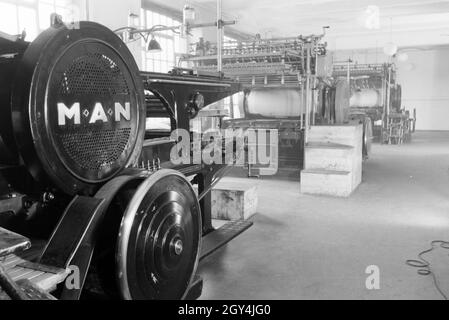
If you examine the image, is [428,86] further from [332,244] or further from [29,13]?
[332,244]

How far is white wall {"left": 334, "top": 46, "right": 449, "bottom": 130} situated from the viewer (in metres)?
18.8

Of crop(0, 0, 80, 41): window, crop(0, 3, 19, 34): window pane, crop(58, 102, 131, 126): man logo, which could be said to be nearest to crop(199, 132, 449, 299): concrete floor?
crop(58, 102, 131, 126): man logo

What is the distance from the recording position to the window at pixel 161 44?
10.0m

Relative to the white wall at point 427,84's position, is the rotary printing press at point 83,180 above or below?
below

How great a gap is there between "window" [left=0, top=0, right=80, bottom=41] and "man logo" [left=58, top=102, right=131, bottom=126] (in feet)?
16.6

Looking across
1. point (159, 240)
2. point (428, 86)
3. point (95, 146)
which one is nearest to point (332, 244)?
point (159, 240)

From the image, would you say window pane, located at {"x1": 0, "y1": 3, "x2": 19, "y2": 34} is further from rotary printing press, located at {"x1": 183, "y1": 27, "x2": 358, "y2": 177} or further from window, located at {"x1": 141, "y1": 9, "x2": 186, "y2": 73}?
window, located at {"x1": 141, "y1": 9, "x2": 186, "y2": 73}

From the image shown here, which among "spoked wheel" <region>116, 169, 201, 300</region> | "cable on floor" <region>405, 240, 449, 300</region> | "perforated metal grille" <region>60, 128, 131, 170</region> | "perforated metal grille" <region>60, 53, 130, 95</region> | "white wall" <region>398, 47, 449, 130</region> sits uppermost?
"white wall" <region>398, 47, 449, 130</region>

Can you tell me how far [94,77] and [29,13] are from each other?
6.15 m

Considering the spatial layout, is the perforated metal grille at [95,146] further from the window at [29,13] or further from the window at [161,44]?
the window at [161,44]

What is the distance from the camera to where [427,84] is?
19.1 m

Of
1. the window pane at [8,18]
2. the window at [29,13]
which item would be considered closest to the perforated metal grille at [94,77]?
the window at [29,13]

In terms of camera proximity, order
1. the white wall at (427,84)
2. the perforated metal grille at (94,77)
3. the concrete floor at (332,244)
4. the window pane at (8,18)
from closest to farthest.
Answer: the perforated metal grille at (94,77) → the concrete floor at (332,244) → the window pane at (8,18) → the white wall at (427,84)

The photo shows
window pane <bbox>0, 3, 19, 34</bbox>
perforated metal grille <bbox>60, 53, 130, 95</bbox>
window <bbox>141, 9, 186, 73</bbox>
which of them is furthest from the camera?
window <bbox>141, 9, 186, 73</bbox>
